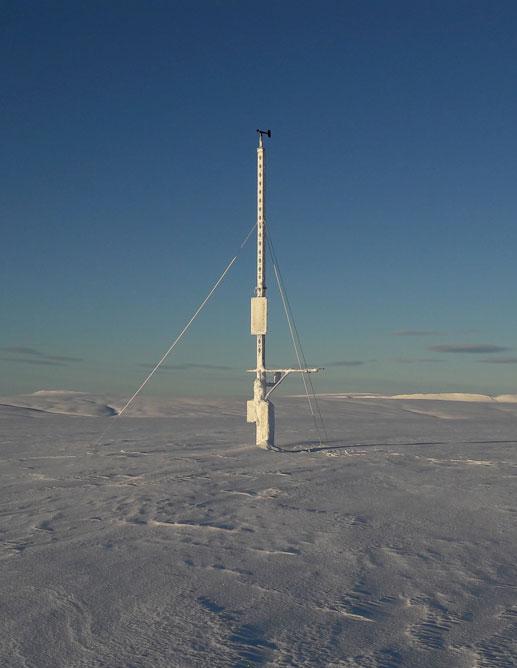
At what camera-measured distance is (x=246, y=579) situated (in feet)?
18.7

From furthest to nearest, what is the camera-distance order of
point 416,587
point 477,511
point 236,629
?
1. point 477,511
2. point 416,587
3. point 236,629

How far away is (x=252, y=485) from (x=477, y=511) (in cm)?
343

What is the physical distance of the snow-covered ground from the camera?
434 centimetres

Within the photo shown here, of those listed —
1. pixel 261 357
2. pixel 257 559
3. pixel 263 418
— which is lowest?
pixel 257 559

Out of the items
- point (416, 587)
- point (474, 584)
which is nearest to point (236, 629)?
point (416, 587)

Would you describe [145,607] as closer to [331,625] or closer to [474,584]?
[331,625]

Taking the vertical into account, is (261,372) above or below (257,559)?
above

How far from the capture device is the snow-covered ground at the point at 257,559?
434cm

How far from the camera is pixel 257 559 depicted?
6.31m

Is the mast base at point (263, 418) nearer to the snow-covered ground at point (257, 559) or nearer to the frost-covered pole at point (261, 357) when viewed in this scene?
the frost-covered pole at point (261, 357)

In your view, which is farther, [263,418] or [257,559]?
[263,418]

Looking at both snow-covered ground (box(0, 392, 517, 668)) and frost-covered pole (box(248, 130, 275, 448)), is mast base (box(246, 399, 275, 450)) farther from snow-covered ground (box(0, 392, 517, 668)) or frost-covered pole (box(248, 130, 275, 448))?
snow-covered ground (box(0, 392, 517, 668))

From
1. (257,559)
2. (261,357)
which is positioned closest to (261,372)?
(261,357)

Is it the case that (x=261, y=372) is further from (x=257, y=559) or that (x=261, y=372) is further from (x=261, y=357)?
(x=257, y=559)
